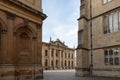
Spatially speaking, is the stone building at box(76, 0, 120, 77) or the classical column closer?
the classical column

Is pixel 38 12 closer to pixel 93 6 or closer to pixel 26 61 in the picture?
pixel 26 61

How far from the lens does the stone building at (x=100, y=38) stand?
24484 mm

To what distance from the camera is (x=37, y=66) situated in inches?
811

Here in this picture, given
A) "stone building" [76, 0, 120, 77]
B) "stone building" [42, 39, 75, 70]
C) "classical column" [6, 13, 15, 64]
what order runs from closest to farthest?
"classical column" [6, 13, 15, 64] < "stone building" [76, 0, 120, 77] < "stone building" [42, 39, 75, 70]

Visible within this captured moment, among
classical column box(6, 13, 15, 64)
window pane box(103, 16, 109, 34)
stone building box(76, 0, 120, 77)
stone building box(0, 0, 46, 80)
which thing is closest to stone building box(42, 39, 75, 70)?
stone building box(76, 0, 120, 77)

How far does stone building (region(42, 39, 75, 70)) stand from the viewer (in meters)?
72.9

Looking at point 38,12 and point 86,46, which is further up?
point 38,12

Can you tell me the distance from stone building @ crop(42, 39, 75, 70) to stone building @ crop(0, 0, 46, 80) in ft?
164

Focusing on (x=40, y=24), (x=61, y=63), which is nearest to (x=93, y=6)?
(x=40, y=24)

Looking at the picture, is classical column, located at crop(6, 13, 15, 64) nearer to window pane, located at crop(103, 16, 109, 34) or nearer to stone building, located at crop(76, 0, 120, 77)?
stone building, located at crop(76, 0, 120, 77)

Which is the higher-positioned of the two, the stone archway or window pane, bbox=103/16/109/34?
window pane, bbox=103/16/109/34

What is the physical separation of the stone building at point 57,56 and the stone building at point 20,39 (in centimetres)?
5001

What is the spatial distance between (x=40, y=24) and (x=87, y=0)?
11.3 m

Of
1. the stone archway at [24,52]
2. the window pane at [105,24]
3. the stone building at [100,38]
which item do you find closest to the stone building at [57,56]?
the stone building at [100,38]
